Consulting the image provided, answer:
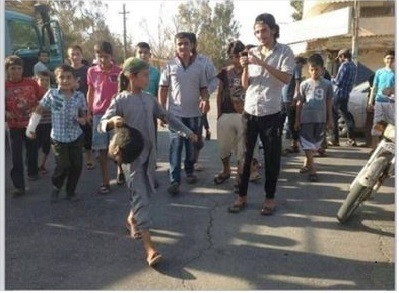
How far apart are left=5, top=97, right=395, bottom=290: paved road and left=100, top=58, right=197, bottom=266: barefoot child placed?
0.34 metres

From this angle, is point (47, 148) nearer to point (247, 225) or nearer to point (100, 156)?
point (100, 156)

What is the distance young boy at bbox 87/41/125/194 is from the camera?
5.24 meters

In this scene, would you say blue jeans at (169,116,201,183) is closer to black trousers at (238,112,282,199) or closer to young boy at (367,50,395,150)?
black trousers at (238,112,282,199)

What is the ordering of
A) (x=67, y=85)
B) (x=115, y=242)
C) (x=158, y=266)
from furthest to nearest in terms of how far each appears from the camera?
(x=67, y=85), (x=115, y=242), (x=158, y=266)

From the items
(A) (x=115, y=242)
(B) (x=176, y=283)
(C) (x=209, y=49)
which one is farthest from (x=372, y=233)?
(C) (x=209, y=49)

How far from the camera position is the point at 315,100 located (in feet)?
19.7

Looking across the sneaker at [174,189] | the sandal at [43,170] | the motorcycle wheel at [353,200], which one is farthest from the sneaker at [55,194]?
the motorcycle wheel at [353,200]

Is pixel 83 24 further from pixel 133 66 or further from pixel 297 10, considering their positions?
pixel 133 66

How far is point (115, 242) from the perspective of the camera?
3.80 metres

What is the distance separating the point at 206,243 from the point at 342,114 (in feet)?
18.5

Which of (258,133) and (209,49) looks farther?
(209,49)

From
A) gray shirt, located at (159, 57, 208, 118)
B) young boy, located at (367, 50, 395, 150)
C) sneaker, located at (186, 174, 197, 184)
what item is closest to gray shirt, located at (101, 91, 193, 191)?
gray shirt, located at (159, 57, 208, 118)

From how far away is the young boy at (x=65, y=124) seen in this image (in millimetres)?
4867

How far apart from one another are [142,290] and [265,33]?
2.41 metres
